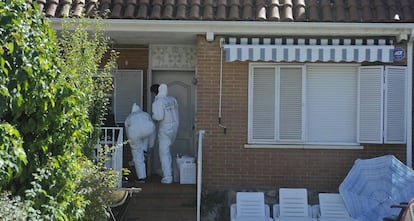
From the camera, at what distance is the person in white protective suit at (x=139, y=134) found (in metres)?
11.9

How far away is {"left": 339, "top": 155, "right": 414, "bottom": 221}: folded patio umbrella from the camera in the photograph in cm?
986

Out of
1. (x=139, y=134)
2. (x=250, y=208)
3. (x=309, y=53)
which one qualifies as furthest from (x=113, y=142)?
(x=309, y=53)

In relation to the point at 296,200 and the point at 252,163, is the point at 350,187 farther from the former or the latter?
the point at 252,163

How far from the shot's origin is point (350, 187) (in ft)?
35.1

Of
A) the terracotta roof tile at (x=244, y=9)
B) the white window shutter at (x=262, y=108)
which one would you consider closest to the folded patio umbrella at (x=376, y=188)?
the white window shutter at (x=262, y=108)

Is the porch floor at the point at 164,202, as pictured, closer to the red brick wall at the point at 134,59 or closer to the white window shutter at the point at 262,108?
the white window shutter at the point at 262,108

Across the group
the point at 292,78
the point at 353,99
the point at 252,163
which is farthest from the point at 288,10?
the point at 252,163

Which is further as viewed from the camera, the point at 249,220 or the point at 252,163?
the point at 252,163

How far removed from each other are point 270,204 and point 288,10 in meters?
3.45

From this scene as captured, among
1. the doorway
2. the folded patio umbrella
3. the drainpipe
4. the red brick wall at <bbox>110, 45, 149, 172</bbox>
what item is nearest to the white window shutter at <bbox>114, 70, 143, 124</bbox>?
the red brick wall at <bbox>110, 45, 149, 172</bbox>

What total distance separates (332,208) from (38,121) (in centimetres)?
582

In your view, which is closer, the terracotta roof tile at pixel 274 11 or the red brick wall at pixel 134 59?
the terracotta roof tile at pixel 274 11

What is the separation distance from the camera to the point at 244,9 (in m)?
11.5

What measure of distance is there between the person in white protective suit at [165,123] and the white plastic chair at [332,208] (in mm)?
2805
